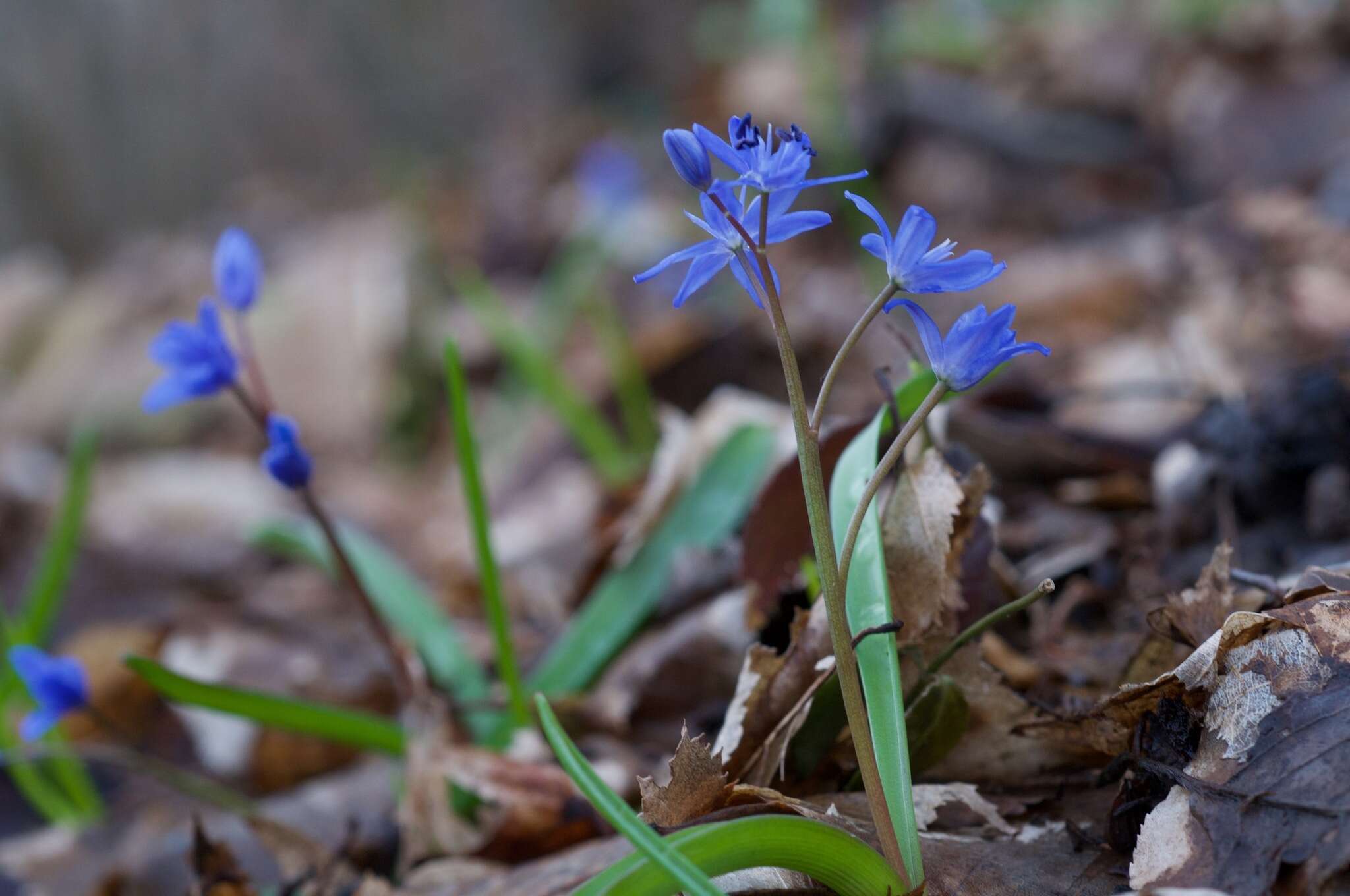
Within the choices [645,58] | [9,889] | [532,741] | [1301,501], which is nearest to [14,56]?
[645,58]

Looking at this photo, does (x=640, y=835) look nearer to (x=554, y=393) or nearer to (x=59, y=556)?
(x=59, y=556)

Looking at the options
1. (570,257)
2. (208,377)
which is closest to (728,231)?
(208,377)

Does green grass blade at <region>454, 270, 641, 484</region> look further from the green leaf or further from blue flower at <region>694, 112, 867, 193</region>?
blue flower at <region>694, 112, 867, 193</region>

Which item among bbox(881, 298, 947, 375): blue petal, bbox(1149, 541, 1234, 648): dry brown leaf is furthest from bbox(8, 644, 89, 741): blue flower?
bbox(1149, 541, 1234, 648): dry brown leaf

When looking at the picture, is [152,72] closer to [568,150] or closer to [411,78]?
[411,78]

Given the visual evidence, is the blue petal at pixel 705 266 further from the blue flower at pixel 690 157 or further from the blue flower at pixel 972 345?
the blue flower at pixel 972 345

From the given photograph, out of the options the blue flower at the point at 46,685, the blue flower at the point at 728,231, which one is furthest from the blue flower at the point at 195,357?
the blue flower at the point at 728,231
